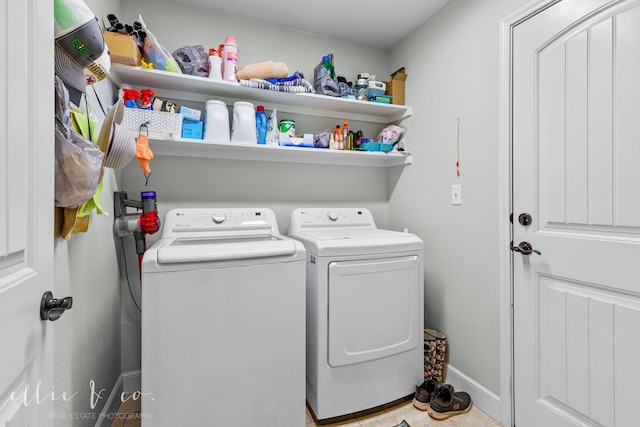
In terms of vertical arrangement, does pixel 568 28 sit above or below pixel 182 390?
above

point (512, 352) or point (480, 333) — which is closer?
point (512, 352)

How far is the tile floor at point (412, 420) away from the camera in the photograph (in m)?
1.62

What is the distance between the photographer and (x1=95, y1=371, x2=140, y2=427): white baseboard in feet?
4.93

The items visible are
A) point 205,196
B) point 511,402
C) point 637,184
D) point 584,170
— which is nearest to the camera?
point 637,184

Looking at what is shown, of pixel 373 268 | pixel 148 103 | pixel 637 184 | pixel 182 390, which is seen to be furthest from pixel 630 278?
pixel 148 103

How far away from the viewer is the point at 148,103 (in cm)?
172

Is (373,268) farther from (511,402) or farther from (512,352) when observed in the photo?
(511,402)

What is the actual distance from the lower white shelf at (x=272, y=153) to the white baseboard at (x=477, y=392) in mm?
1498

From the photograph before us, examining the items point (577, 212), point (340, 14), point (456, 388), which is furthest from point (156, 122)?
point (456, 388)

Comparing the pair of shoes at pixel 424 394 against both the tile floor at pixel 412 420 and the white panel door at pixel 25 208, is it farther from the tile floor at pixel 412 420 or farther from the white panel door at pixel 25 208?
the white panel door at pixel 25 208

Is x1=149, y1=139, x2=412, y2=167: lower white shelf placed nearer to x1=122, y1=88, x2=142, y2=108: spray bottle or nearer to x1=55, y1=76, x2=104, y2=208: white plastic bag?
x1=122, y1=88, x2=142, y2=108: spray bottle

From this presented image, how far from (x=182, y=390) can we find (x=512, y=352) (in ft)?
5.37

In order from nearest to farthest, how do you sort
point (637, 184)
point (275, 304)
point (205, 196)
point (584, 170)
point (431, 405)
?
point (637, 184) → point (584, 170) → point (275, 304) → point (431, 405) → point (205, 196)

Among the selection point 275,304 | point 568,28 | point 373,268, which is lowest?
point 275,304
